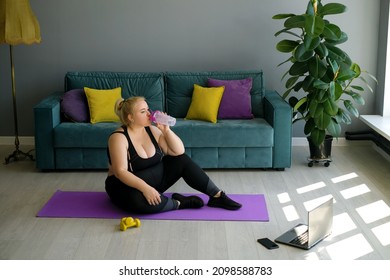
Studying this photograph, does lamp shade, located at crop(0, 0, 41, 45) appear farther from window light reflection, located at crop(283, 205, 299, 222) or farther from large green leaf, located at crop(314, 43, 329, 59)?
window light reflection, located at crop(283, 205, 299, 222)

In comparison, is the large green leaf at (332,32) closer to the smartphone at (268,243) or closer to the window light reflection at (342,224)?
the window light reflection at (342,224)

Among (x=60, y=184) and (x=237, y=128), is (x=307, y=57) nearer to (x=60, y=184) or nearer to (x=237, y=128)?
(x=237, y=128)

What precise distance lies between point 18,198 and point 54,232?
2.77 feet

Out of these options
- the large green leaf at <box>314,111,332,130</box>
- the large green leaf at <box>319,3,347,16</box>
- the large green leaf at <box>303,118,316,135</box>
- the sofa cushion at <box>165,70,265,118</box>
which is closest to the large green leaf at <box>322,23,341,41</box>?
the large green leaf at <box>319,3,347,16</box>

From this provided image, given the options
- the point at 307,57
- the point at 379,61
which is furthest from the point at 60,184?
the point at 379,61

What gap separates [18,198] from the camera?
5.15m

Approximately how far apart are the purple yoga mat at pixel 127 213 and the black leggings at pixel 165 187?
0.06 m

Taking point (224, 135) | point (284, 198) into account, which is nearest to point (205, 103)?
point (224, 135)

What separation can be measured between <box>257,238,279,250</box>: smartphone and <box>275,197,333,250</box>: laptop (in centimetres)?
5

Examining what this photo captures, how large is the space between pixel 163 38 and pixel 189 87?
627mm

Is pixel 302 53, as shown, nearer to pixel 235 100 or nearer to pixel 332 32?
pixel 332 32

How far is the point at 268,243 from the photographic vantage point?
421 cm

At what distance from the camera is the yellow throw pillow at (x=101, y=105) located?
19.6 feet

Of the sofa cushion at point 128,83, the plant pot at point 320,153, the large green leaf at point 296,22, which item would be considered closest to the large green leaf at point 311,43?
the large green leaf at point 296,22
